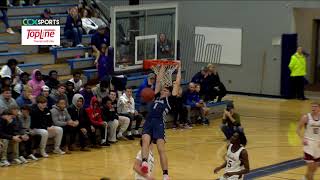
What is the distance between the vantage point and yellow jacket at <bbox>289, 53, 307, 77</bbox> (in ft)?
86.2

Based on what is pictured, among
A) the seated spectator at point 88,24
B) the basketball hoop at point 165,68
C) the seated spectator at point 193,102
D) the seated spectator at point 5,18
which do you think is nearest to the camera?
the basketball hoop at point 165,68

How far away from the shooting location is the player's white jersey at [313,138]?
43.1ft

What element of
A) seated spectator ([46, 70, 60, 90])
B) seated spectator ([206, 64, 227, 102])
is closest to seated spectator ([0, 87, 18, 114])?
seated spectator ([46, 70, 60, 90])

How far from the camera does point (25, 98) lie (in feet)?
55.6

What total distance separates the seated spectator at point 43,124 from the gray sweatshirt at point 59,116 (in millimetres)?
116

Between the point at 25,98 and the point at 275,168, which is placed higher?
the point at 25,98

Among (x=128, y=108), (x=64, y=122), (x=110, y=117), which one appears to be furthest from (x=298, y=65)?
(x=64, y=122)

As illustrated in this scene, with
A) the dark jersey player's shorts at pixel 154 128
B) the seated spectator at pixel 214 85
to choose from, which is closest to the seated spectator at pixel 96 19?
the seated spectator at pixel 214 85

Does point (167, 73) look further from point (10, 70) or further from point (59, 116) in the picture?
point (10, 70)

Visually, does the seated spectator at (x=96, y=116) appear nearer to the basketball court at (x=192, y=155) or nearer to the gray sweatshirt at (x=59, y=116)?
the basketball court at (x=192, y=155)

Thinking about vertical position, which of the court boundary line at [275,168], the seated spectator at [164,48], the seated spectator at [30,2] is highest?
the seated spectator at [30,2]

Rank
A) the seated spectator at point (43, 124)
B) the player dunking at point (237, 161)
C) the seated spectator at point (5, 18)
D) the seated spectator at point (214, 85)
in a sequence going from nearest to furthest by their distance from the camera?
1. the player dunking at point (237, 161)
2. the seated spectator at point (43, 124)
3. the seated spectator at point (214, 85)
4. the seated spectator at point (5, 18)

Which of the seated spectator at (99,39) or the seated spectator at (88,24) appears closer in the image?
the seated spectator at (99,39)

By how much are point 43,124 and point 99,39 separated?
6.61 meters
